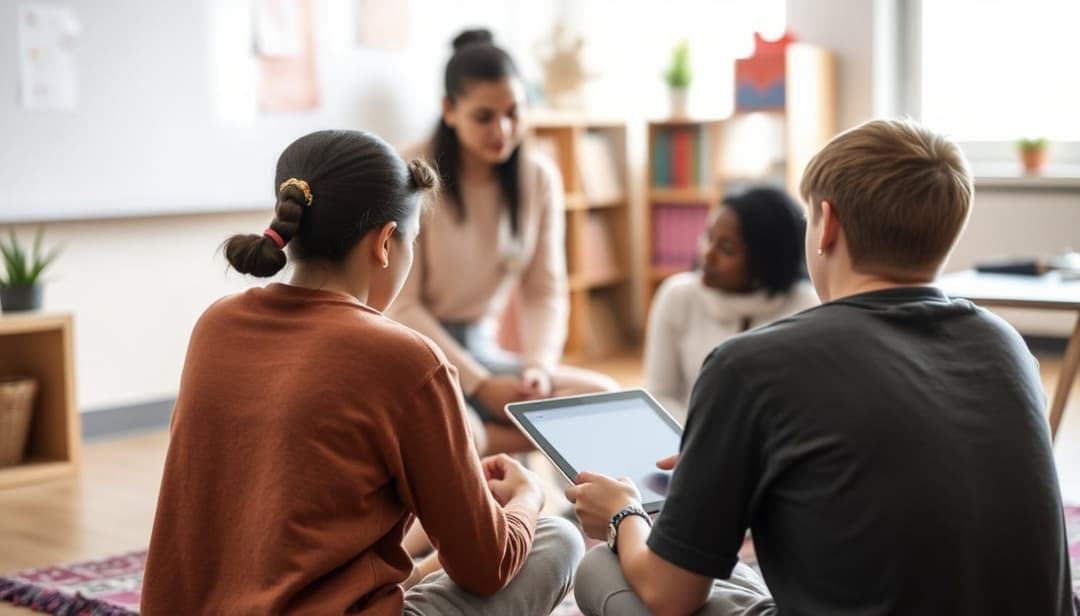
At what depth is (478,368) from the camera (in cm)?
300

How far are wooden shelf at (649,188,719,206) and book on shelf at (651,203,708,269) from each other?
0.09ft

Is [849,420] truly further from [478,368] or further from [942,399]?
[478,368]

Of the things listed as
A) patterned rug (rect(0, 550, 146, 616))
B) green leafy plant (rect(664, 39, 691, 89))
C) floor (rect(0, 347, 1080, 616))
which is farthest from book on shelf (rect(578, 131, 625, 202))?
patterned rug (rect(0, 550, 146, 616))

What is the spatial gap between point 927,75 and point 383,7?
2.21 m

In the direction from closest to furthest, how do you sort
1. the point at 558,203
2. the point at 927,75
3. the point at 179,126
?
the point at 558,203
the point at 179,126
the point at 927,75

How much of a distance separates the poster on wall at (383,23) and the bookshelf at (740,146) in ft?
4.08

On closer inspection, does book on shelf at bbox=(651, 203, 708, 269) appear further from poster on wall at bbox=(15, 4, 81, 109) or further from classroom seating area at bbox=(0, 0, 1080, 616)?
poster on wall at bbox=(15, 4, 81, 109)

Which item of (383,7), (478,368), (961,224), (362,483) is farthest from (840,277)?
(383,7)

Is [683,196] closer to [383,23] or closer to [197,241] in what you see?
[383,23]

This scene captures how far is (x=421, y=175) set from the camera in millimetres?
1547

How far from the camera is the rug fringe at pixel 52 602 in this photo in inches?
96.3

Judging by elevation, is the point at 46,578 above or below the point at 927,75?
below

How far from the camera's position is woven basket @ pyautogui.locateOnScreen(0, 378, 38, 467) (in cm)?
369

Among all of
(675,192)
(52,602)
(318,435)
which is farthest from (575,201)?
(318,435)
